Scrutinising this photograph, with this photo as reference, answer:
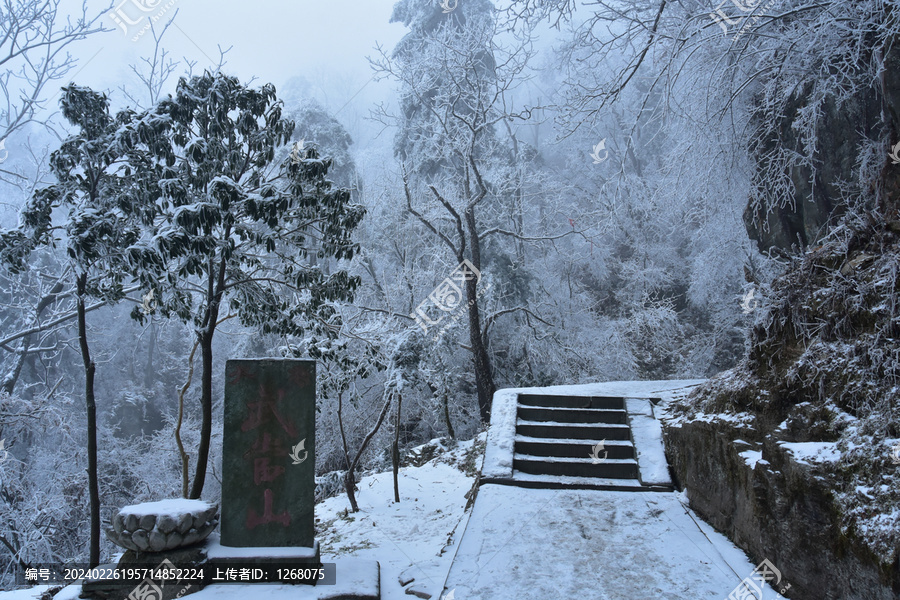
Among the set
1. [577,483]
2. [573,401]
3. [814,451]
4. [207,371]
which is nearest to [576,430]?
[573,401]

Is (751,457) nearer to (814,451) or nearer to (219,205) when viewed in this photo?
(814,451)

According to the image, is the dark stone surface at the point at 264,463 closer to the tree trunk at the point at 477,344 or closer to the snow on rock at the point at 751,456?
the snow on rock at the point at 751,456

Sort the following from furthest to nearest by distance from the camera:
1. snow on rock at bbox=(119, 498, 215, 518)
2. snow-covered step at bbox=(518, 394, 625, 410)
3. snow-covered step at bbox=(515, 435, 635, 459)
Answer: snow-covered step at bbox=(518, 394, 625, 410), snow-covered step at bbox=(515, 435, 635, 459), snow on rock at bbox=(119, 498, 215, 518)

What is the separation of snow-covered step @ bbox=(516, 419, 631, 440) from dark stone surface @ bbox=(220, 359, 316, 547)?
265 cm

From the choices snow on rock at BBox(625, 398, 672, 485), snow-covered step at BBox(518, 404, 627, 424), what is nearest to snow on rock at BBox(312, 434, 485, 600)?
snow-covered step at BBox(518, 404, 627, 424)

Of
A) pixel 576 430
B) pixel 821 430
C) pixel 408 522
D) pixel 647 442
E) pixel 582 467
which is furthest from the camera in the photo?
pixel 408 522

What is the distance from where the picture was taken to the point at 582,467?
15.8 feet

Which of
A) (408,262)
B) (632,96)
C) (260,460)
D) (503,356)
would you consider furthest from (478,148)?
(260,460)

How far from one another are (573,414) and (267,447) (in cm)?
348

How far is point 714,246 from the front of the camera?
1139 centimetres

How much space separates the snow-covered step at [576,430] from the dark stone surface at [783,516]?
4.30 ft

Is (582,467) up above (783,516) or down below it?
below

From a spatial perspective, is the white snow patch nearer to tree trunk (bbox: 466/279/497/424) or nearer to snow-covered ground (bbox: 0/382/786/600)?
snow-covered ground (bbox: 0/382/786/600)

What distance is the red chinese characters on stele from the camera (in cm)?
357
